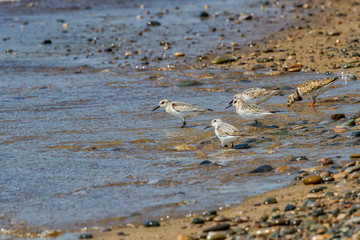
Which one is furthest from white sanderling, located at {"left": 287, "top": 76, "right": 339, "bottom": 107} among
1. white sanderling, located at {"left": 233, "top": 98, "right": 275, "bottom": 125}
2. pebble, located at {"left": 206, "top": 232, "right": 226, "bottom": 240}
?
pebble, located at {"left": 206, "top": 232, "right": 226, "bottom": 240}

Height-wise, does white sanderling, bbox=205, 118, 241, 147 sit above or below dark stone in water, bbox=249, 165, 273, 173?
above

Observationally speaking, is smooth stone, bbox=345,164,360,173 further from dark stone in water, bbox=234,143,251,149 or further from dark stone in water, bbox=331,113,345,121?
dark stone in water, bbox=331,113,345,121

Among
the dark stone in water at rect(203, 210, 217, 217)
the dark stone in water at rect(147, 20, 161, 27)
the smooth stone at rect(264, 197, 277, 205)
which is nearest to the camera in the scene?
the dark stone in water at rect(203, 210, 217, 217)

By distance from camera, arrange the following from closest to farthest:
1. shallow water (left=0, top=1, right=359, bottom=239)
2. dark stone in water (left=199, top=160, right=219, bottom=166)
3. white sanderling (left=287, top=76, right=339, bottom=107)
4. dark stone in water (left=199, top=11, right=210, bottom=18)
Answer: shallow water (left=0, top=1, right=359, bottom=239) → dark stone in water (left=199, top=160, right=219, bottom=166) → white sanderling (left=287, top=76, right=339, bottom=107) → dark stone in water (left=199, top=11, right=210, bottom=18)

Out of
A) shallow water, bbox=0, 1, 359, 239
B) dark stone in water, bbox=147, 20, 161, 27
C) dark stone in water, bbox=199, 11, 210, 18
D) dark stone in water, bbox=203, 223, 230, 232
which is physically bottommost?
shallow water, bbox=0, 1, 359, 239

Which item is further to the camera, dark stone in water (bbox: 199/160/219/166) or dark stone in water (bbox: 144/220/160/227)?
dark stone in water (bbox: 199/160/219/166)

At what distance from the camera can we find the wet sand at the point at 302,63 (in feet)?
19.7

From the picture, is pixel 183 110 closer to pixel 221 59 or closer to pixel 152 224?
pixel 152 224

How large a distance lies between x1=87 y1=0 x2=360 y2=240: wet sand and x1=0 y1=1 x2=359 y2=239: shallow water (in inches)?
12.2

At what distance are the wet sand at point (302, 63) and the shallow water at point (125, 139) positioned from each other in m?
0.31

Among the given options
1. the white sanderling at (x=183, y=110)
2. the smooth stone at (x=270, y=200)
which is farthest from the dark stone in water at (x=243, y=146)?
the smooth stone at (x=270, y=200)

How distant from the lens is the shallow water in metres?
6.90

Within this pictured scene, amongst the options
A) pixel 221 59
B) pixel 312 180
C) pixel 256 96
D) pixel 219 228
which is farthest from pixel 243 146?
pixel 221 59

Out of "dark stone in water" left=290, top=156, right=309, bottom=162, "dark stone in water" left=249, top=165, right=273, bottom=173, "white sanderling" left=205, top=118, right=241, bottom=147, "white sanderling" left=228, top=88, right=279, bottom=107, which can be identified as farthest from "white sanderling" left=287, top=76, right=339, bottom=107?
"dark stone in water" left=249, top=165, right=273, bottom=173
